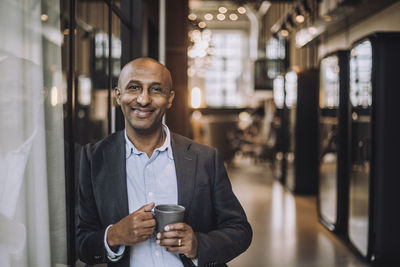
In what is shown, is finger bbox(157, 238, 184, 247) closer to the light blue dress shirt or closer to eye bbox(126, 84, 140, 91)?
the light blue dress shirt

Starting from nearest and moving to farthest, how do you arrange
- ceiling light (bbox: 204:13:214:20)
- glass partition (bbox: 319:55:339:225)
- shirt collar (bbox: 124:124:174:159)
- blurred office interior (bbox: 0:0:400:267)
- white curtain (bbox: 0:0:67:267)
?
white curtain (bbox: 0:0:67:267) → blurred office interior (bbox: 0:0:400:267) → shirt collar (bbox: 124:124:174:159) → glass partition (bbox: 319:55:339:225) → ceiling light (bbox: 204:13:214:20)

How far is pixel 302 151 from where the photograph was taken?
774 centimetres

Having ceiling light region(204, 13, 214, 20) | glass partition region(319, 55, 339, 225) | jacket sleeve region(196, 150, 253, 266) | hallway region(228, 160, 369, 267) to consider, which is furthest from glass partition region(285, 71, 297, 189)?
ceiling light region(204, 13, 214, 20)

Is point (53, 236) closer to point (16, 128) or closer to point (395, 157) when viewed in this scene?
point (16, 128)

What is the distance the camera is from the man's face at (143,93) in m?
1.55

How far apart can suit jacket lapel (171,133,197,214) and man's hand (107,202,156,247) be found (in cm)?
22

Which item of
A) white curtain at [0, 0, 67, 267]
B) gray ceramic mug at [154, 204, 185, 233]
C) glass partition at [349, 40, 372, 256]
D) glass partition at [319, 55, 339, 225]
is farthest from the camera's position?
glass partition at [319, 55, 339, 225]

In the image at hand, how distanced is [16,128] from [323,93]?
15.9 ft

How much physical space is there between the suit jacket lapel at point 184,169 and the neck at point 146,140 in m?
0.07

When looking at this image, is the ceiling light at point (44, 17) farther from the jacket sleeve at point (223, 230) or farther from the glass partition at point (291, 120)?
the glass partition at point (291, 120)

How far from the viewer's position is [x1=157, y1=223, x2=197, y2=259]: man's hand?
50.7 inches

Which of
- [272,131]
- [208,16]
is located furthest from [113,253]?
[208,16]

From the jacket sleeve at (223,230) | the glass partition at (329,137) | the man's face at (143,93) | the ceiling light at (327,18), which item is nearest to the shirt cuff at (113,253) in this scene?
the jacket sleeve at (223,230)

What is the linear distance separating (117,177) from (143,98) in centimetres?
32
